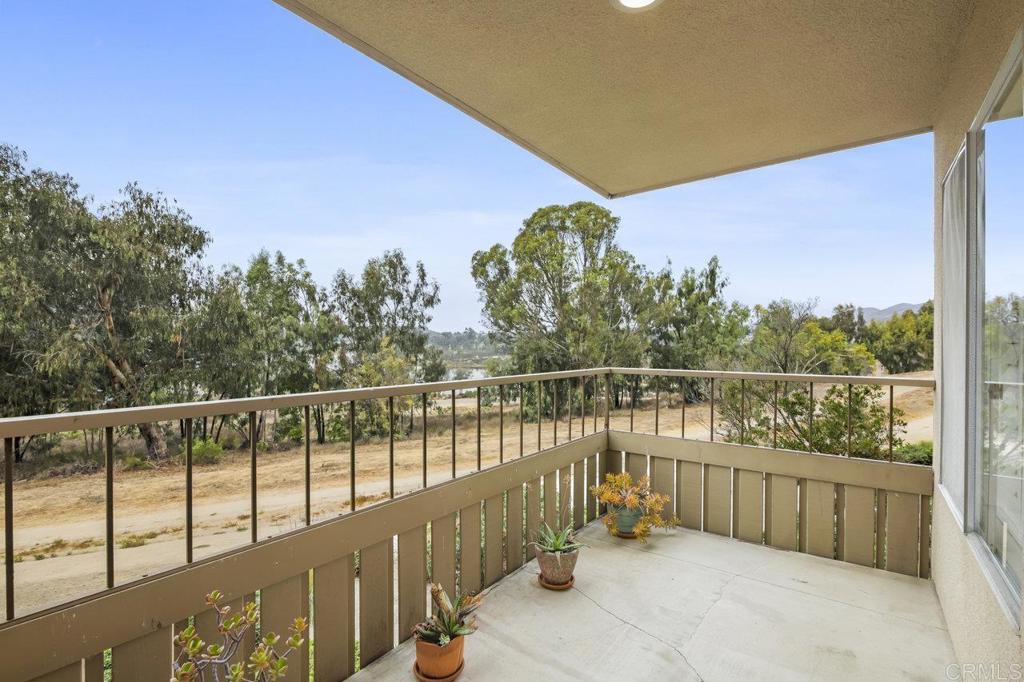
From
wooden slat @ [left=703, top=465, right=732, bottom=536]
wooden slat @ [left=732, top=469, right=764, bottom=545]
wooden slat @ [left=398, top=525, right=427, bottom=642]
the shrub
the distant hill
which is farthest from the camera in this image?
the shrub

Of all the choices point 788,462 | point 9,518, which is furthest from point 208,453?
point 788,462

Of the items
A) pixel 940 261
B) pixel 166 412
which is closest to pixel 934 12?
pixel 940 261

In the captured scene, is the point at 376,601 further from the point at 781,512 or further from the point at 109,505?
the point at 781,512

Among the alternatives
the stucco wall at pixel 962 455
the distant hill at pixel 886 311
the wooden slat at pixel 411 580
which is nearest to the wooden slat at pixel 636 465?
the stucco wall at pixel 962 455

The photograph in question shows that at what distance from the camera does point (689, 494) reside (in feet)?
10.9

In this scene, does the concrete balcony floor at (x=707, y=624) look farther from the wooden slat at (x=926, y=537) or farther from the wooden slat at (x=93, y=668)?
the wooden slat at (x=93, y=668)

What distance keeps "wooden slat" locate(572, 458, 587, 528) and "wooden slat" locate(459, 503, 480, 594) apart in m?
0.99

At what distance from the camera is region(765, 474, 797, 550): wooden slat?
116 inches

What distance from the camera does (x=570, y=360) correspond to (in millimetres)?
10562

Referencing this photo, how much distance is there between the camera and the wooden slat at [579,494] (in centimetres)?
327

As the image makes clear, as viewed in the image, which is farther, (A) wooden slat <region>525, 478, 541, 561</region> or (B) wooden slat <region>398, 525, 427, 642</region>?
(A) wooden slat <region>525, 478, 541, 561</region>

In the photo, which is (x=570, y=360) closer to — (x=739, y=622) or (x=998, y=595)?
(x=739, y=622)

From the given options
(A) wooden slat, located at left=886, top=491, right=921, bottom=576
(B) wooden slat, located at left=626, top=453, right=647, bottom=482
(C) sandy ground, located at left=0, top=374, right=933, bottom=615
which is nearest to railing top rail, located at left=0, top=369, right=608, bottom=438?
(B) wooden slat, located at left=626, top=453, right=647, bottom=482

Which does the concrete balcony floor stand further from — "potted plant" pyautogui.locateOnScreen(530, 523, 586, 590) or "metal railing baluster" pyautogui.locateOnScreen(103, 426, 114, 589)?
"metal railing baluster" pyautogui.locateOnScreen(103, 426, 114, 589)
